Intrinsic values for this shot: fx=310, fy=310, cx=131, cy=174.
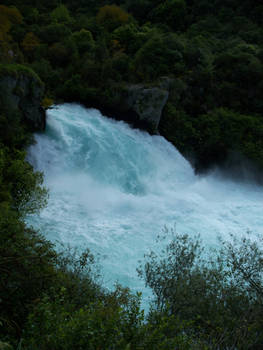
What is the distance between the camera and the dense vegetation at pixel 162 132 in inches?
261

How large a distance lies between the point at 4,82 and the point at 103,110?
11.0 m

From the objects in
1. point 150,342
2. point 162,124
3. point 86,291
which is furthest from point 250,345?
point 162,124

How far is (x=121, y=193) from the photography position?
22016 mm

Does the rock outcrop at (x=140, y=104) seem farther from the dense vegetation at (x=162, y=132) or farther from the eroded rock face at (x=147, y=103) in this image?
the dense vegetation at (x=162, y=132)

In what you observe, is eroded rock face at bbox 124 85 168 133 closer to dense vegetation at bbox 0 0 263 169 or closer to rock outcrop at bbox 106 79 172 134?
rock outcrop at bbox 106 79 172 134

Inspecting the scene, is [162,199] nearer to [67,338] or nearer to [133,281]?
[133,281]

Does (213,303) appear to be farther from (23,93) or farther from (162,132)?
(162,132)

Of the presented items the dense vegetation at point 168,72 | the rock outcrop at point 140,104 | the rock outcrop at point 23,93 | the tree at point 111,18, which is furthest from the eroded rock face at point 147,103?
the tree at point 111,18

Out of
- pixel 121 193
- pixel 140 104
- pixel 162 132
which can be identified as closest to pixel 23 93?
pixel 121 193

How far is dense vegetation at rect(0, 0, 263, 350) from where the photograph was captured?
664 centimetres

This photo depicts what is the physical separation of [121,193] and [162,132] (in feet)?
33.9

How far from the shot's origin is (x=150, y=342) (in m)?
5.90

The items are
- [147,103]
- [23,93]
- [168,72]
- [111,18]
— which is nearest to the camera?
[23,93]

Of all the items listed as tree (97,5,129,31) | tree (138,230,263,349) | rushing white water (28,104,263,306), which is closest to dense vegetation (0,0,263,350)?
tree (138,230,263,349)
